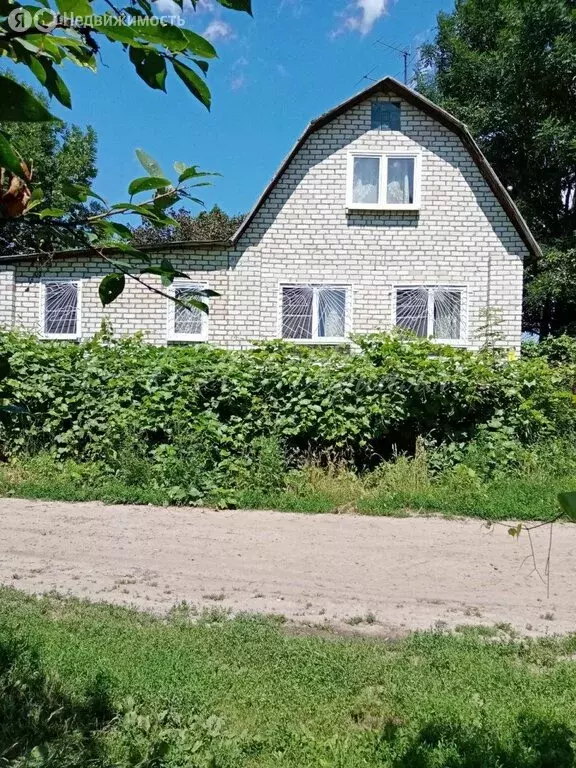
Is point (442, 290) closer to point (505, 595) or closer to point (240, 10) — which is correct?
point (505, 595)

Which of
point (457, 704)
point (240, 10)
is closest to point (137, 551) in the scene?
point (457, 704)

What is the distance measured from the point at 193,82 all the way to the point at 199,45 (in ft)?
0.47

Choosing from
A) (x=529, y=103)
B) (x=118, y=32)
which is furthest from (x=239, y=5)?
(x=529, y=103)

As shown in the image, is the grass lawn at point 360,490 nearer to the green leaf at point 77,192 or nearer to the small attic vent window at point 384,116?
the green leaf at point 77,192

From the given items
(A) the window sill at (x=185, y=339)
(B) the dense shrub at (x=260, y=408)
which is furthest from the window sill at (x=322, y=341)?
(B) the dense shrub at (x=260, y=408)

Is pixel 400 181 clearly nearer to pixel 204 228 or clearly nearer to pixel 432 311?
pixel 432 311

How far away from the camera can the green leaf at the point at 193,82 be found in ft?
3.92

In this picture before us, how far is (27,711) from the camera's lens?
2.78 meters

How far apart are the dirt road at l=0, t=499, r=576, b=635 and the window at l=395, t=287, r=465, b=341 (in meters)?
6.32

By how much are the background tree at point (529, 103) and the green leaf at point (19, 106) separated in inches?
762

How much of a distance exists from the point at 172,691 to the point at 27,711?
26.1 inches

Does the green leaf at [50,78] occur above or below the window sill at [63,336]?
below

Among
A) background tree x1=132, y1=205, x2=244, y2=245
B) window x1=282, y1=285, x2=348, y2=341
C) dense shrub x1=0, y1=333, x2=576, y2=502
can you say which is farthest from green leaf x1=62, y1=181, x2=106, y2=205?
background tree x1=132, y1=205, x2=244, y2=245

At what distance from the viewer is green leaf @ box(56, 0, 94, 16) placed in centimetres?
89
